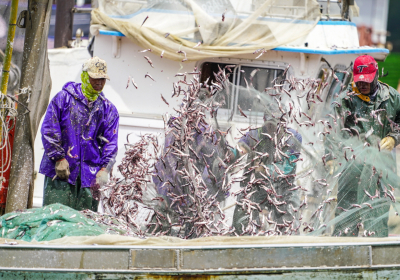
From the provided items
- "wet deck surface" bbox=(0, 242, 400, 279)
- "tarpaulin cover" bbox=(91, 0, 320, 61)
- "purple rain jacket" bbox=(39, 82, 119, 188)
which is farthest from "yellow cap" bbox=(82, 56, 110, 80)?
"wet deck surface" bbox=(0, 242, 400, 279)

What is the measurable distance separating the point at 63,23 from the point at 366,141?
632 centimetres

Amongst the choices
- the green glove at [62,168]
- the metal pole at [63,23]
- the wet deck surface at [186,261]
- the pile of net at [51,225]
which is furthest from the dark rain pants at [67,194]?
the metal pole at [63,23]

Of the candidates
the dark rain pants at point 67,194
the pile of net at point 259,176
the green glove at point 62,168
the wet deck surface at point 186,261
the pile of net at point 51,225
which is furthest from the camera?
the dark rain pants at point 67,194

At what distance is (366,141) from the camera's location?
4777 millimetres

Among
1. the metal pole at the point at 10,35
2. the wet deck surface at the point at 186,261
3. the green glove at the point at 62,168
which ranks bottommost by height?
the wet deck surface at the point at 186,261

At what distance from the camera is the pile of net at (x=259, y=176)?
4.43m

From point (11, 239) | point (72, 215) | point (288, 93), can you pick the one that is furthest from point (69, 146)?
point (288, 93)

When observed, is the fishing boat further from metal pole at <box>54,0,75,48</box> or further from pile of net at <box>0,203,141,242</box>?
metal pole at <box>54,0,75,48</box>

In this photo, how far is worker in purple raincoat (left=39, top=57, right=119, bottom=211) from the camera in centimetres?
498

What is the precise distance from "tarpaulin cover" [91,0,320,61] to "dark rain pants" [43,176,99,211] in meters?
1.94

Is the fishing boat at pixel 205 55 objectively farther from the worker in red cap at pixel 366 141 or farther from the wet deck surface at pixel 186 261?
the wet deck surface at pixel 186 261

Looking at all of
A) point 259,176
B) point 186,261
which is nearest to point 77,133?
point 259,176

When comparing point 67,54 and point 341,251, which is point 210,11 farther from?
point 341,251

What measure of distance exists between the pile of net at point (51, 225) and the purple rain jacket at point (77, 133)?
0.79 m
